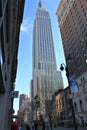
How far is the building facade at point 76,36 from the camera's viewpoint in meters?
64.6

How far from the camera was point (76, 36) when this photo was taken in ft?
256

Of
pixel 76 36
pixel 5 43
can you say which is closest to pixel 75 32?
pixel 76 36

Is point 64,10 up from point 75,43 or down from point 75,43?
up

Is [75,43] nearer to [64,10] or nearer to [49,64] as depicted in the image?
[64,10]

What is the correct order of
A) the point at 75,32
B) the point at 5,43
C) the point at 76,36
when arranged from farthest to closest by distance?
the point at 75,32
the point at 76,36
the point at 5,43

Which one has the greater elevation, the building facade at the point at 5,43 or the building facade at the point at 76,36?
the building facade at the point at 76,36

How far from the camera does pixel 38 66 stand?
6097 inches

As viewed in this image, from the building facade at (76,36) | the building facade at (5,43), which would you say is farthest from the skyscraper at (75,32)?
the building facade at (5,43)

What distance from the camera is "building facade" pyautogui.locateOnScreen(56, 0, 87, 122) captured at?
64.6 m

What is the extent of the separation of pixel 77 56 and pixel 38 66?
84.1 metres

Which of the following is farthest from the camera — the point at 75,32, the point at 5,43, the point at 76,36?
the point at 75,32

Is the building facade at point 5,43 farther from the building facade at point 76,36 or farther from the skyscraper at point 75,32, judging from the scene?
the skyscraper at point 75,32

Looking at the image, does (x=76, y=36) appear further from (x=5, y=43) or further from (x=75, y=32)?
(x=5, y=43)

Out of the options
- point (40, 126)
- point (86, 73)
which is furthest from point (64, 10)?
point (40, 126)
